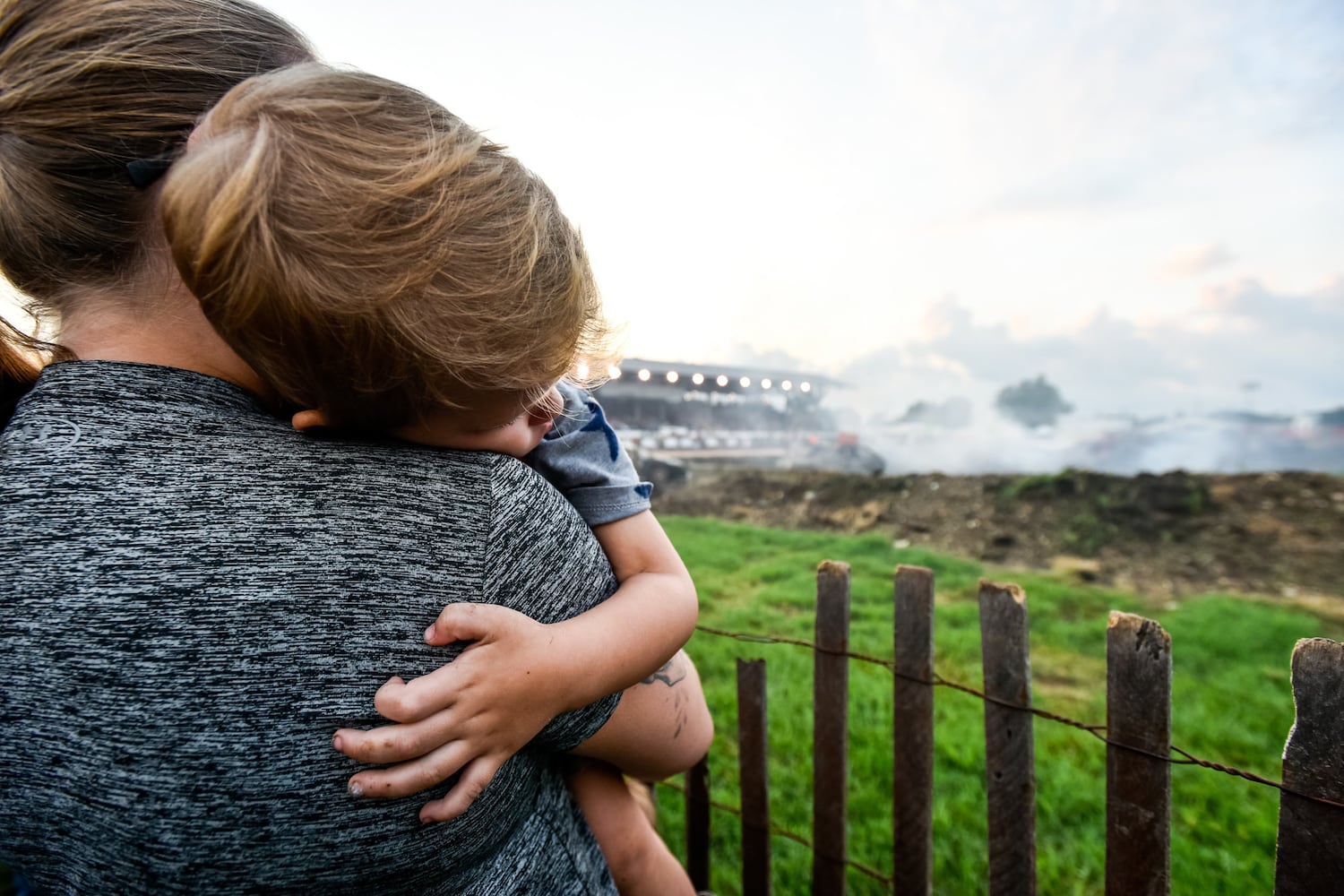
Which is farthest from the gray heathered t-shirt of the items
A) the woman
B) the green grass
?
the green grass

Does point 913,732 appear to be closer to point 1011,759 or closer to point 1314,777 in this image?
point 1011,759

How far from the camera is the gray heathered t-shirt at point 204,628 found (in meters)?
0.70

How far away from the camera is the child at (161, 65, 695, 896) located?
2.64 ft

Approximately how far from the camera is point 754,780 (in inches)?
103

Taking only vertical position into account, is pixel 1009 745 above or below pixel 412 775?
below

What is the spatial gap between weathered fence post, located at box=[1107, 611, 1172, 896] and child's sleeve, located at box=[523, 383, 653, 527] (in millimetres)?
1275

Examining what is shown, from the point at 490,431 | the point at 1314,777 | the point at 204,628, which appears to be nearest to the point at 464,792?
the point at 204,628

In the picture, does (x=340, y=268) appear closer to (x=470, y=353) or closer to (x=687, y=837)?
(x=470, y=353)

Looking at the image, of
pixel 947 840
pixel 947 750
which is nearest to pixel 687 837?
pixel 947 840

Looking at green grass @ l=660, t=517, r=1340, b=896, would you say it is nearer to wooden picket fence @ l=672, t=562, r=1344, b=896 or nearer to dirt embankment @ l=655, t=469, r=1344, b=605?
wooden picket fence @ l=672, t=562, r=1344, b=896

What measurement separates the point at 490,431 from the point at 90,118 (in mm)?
628

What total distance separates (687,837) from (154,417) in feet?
8.79

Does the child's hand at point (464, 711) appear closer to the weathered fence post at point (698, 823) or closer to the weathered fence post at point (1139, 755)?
the weathered fence post at point (1139, 755)

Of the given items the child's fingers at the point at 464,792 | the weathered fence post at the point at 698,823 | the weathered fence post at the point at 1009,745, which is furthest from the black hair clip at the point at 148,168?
the weathered fence post at the point at 698,823
